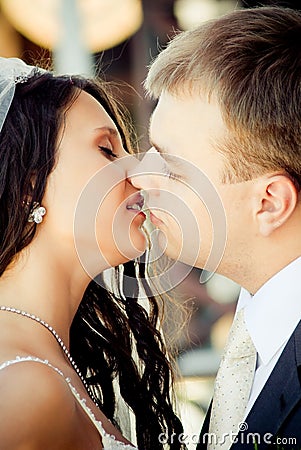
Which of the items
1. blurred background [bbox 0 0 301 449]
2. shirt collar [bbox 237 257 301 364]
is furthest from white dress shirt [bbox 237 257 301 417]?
blurred background [bbox 0 0 301 449]

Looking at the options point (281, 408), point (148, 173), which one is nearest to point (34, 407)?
point (281, 408)

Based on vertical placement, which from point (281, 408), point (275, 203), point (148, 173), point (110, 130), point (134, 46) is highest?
point (110, 130)

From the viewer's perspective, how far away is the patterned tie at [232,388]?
200cm

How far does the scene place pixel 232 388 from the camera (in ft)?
6.61

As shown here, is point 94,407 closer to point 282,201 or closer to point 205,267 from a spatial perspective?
point 205,267

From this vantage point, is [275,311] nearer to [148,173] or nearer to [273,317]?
[273,317]

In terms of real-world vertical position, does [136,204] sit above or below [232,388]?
above

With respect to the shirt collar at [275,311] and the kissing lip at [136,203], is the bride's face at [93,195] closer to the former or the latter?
the kissing lip at [136,203]

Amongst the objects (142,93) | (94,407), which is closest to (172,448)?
(94,407)

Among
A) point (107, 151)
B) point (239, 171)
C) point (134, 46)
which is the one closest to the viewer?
point (239, 171)

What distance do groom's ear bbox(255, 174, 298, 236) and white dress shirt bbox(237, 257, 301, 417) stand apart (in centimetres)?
10

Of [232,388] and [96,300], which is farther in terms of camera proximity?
[96,300]

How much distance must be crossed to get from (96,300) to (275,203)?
76 centimetres

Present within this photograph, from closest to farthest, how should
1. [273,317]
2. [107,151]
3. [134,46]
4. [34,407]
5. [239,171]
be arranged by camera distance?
[34,407] → [273,317] → [239,171] → [107,151] → [134,46]
